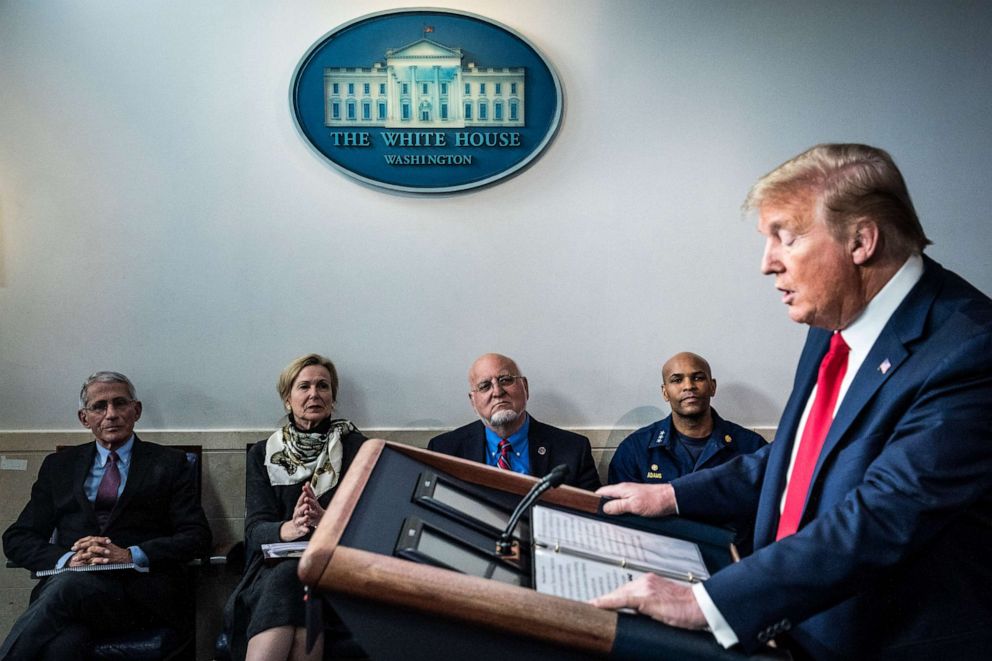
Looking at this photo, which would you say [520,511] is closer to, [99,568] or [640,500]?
[640,500]

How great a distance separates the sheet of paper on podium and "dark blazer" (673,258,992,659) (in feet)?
0.52

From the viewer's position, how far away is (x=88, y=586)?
3.12 m

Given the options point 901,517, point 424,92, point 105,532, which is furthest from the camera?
point 424,92

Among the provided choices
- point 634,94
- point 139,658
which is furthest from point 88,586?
point 634,94

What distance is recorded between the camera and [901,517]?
1237 mm

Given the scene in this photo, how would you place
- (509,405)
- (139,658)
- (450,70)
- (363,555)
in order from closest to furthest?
(363,555) → (139,658) → (509,405) → (450,70)

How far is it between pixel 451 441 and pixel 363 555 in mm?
2514

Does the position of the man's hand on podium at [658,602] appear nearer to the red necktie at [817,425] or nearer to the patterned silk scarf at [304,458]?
the red necktie at [817,425]

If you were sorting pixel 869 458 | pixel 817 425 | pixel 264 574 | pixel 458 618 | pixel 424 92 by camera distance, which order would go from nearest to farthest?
pixel 458 618 → pixel 869 458 → pixel 817 425 → pixel 264 574 → pixel 424 92

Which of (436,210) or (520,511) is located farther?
(436,210)

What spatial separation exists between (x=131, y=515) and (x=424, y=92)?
7.09ft

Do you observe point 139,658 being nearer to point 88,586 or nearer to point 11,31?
point 88,586

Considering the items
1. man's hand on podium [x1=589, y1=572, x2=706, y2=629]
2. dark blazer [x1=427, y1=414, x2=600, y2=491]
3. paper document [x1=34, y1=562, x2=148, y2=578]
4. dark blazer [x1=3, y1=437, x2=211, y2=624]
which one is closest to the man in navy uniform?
dark blazer [x1=427, y1=414, x2=600, y2=491]

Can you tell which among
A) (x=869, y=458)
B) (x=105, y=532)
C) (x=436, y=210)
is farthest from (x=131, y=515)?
(x=869, y=458)
